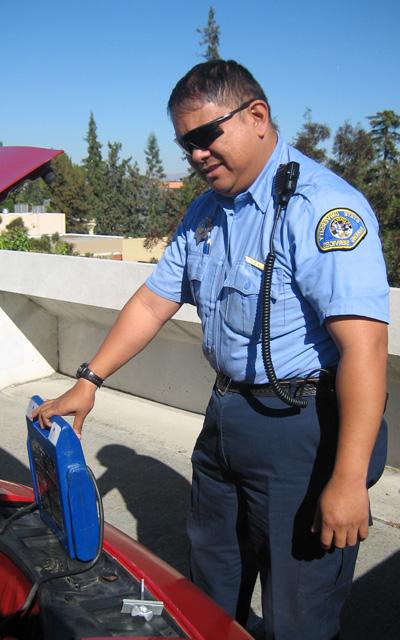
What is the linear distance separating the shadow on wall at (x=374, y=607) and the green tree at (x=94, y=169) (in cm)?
6149

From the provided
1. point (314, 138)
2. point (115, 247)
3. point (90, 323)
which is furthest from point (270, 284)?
point (115, 247)

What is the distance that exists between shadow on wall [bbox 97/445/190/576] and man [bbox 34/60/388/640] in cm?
142

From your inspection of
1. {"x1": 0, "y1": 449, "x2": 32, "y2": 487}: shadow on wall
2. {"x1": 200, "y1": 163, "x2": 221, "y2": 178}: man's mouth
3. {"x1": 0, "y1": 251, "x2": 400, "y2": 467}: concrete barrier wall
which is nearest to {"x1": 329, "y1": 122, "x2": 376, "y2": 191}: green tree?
{"x1": 0, "y1": 251, "x2": 400, "y2": 467}: concrete barrier wall

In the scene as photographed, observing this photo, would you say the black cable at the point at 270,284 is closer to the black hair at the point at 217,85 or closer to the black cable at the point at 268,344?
the black cable at the point at 268,344

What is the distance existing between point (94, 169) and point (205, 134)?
232ft

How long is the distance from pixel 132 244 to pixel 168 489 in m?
25.6

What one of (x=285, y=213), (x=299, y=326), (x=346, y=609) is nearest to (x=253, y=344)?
(x=299, y=326)

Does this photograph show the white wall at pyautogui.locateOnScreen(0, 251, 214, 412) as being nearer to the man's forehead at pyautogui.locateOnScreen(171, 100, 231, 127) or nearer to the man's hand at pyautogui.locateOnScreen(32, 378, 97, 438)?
the man's hand at pyautogui.locateOnScreen(32, 378, 97, 438)

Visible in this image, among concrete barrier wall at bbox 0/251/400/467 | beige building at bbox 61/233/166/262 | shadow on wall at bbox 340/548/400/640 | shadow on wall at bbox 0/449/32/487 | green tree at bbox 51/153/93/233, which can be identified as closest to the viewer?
shadow on wall at bbox 340/548/400/640

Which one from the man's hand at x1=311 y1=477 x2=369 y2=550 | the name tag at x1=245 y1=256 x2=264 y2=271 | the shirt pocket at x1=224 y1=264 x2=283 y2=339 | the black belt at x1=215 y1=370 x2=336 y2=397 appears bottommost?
the man's hand at x1=311 y1=477 x2=369 y2=550

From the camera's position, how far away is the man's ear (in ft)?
5.68

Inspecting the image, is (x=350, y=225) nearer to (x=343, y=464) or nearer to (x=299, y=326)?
(x=299, y=326)

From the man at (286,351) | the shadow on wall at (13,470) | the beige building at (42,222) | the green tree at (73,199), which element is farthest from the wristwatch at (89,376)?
the green tree at (73,199)

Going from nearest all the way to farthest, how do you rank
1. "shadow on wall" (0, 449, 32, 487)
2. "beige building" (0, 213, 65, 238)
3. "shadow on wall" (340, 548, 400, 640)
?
"shadow on wall" (340, 548, 400, 640)
"shadow on wall" (0, 449, 32, 487)
"beige building" (0, 213, 65, 238)
